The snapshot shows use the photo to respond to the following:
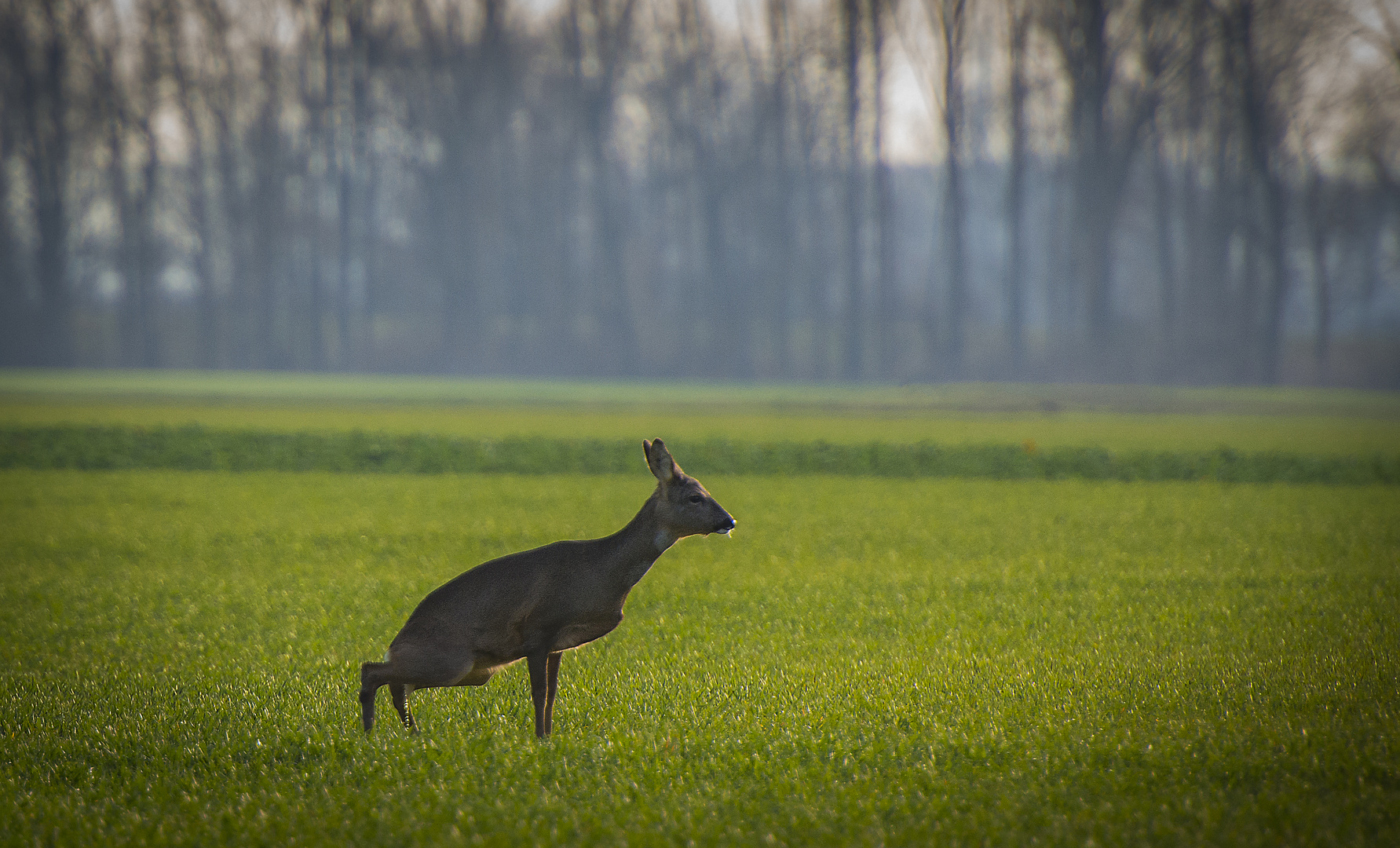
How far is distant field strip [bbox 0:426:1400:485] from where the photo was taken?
22.1m

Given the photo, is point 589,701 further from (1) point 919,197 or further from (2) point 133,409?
(1) point 919,197

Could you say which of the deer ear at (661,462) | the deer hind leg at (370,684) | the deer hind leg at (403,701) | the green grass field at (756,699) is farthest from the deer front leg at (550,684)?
the deer ear at (661,462)

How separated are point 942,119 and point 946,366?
14651mm

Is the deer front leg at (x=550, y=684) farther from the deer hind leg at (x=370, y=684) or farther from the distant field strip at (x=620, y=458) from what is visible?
the distant field strip at (x=620, y=458)

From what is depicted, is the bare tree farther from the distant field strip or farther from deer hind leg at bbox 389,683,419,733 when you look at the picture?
deer hind leg at bbox 389,683,419,733

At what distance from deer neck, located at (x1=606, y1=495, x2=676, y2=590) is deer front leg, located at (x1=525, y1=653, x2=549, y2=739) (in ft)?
2.00

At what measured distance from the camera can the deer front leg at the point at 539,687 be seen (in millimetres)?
5625

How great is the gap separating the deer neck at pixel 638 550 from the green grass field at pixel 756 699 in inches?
42.3

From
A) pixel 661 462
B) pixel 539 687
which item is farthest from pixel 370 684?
pixel 661 462

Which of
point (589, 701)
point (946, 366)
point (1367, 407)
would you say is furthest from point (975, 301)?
point (589, 701)

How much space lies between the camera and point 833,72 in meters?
61.2

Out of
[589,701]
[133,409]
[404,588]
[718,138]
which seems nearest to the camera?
[589,701]

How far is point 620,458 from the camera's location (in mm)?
24094

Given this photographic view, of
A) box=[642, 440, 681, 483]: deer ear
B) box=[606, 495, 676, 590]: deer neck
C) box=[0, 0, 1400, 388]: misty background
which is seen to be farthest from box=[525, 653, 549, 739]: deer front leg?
box=[0, 0, 1400, 388]: misty background
